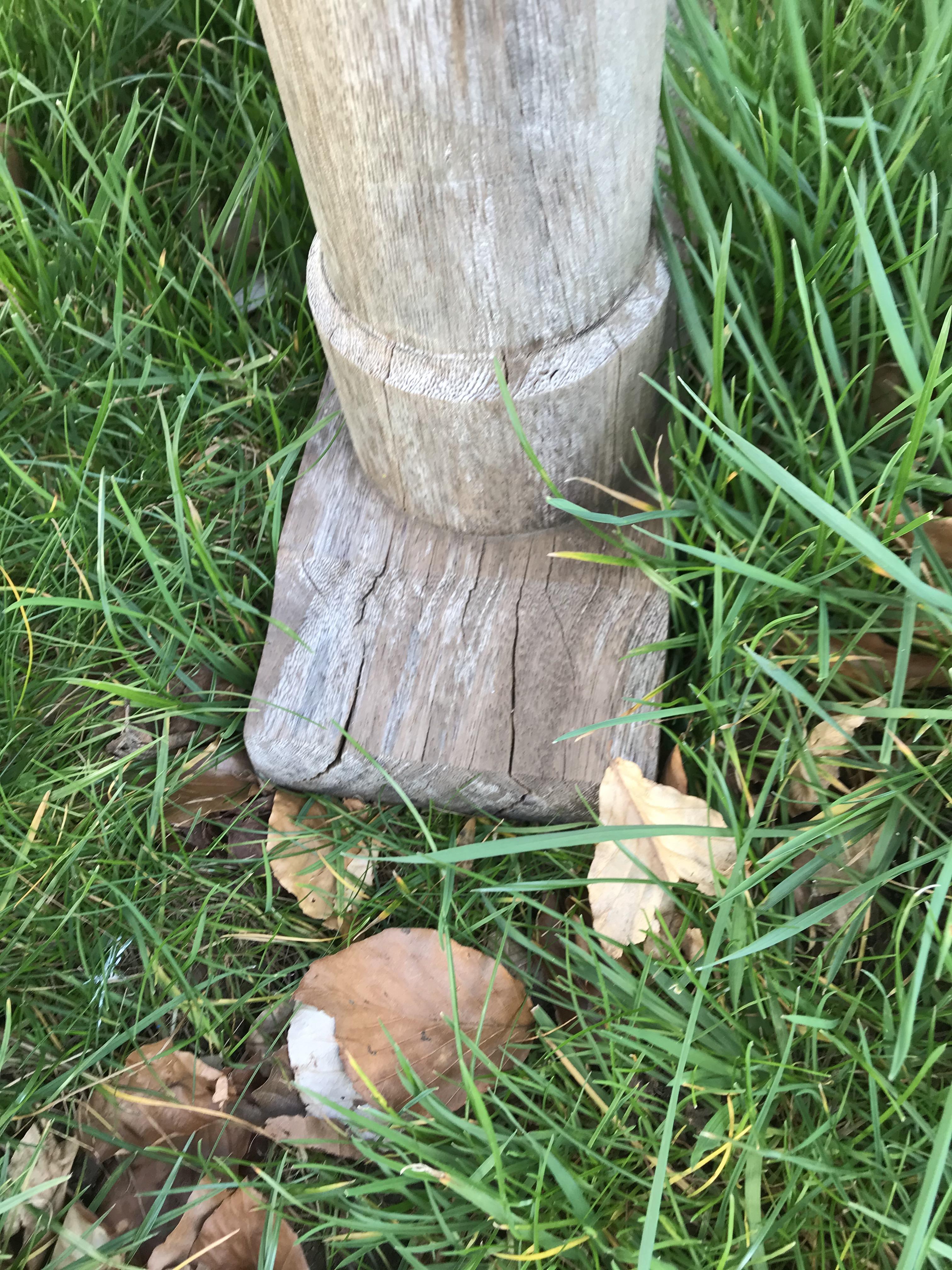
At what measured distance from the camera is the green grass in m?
1.11

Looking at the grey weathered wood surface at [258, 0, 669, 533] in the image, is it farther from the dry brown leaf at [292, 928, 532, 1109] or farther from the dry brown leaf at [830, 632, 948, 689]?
the dry brown leaf at [292, 928, 532, 1109]

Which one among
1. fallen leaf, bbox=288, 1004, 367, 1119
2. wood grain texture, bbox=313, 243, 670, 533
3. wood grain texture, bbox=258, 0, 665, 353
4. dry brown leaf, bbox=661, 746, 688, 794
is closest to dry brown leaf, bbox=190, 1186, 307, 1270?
fallen leaf, bbox=288, 1004, 367, 1119

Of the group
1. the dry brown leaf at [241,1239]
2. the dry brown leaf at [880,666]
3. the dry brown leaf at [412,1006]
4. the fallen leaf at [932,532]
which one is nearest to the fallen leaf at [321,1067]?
the dry brown leaf at [412,1006]

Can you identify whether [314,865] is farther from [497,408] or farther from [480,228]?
[480,228]

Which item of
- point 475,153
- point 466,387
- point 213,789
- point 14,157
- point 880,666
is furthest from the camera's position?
point 14,157

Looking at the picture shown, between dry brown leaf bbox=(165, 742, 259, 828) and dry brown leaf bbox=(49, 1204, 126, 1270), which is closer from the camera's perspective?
dry brown leaf bbox=(49, 1204, 126, 1270)

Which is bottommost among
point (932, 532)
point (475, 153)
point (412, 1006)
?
point (412, 1006)

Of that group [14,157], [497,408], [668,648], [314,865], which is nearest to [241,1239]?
[314,865]

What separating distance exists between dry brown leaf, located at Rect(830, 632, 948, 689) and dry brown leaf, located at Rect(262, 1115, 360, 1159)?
910 millimetres

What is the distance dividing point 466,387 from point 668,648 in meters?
0.48

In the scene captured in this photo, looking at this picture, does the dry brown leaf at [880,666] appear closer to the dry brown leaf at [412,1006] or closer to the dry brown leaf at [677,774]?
the dry brown leaf at [677,774]

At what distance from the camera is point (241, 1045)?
138 cm

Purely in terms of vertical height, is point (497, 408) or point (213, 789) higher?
point (497, 408)

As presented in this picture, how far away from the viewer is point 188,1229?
1.24m
